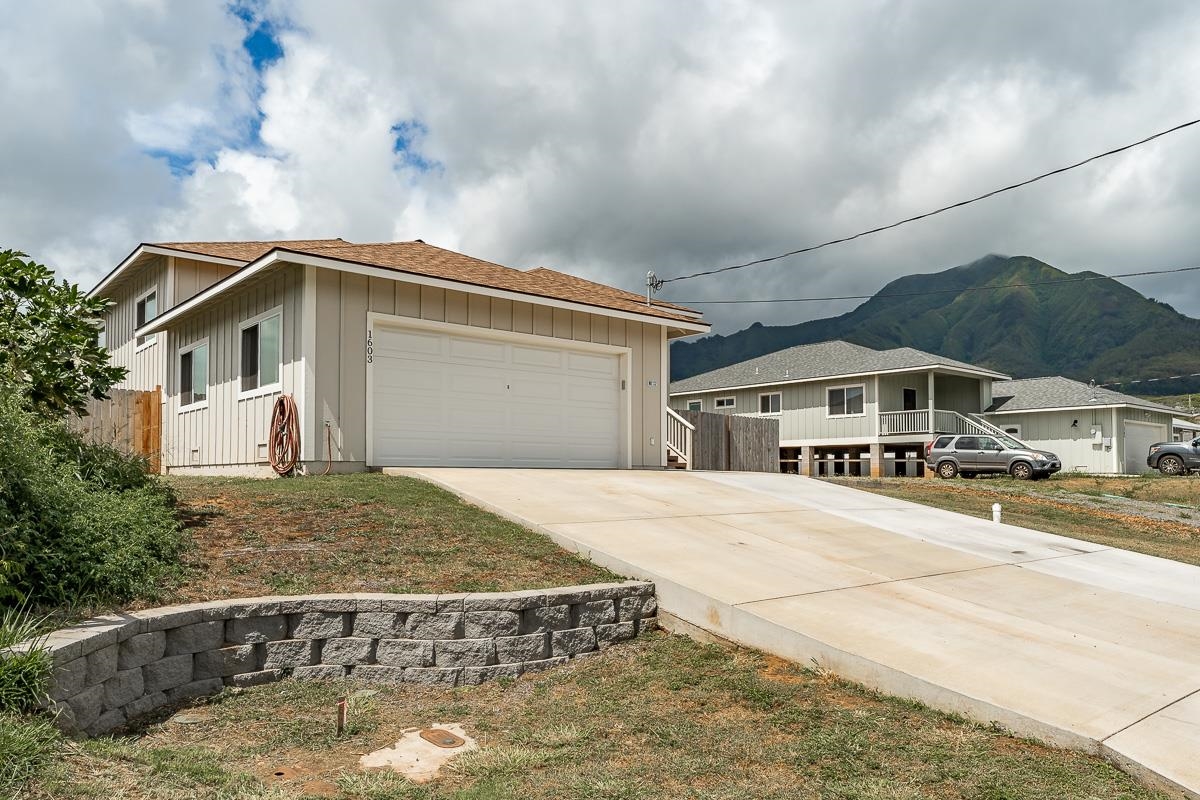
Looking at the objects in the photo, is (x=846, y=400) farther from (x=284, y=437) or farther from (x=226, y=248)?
(x=284, y=437)

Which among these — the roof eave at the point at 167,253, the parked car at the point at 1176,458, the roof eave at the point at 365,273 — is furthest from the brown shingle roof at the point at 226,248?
the parked car at the point at 1176,458

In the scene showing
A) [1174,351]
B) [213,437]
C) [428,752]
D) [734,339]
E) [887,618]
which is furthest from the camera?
[734,339]

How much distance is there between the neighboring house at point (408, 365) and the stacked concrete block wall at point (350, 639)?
6078mm

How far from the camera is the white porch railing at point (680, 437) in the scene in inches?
619

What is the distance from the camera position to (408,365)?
11.5 metres

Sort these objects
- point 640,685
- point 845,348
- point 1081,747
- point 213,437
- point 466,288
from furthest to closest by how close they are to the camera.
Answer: point 845,348 < point 213,437 < point 466,288 < point 640,685 < point 1081,747

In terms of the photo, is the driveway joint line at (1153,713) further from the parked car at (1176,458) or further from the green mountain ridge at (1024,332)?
the green mountain ridge at (1024,332)

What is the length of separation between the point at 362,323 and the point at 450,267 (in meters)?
2.33

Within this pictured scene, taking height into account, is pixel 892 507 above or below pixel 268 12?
below

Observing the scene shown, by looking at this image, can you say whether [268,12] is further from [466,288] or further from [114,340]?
[114,340]

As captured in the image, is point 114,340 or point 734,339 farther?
point 734,339

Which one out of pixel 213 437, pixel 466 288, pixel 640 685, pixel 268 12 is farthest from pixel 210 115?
pixel 640 685

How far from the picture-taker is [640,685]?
15.3ft

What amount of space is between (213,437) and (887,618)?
11702 millimetres
